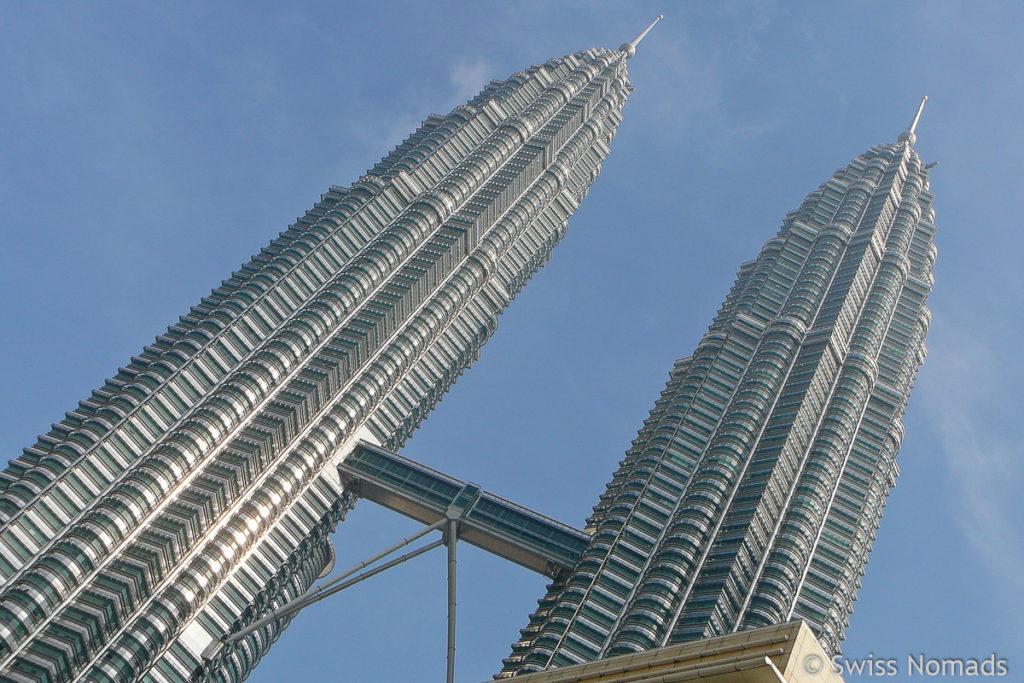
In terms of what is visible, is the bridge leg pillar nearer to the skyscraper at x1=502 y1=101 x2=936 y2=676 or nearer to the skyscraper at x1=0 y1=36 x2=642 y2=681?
the skyscraper at x1=502 y1=101 x2=936 y2=676

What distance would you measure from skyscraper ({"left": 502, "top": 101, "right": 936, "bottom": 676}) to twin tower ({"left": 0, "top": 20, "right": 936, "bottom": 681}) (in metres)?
0.29

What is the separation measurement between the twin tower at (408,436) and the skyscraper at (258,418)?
32 centimetres

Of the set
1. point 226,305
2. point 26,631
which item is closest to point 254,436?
point 226,305

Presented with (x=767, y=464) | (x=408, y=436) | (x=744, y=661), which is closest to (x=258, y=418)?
(x=408, y=436)

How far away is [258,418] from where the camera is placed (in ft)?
447

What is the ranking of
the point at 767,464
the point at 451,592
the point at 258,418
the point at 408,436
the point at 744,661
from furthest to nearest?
the point at 408,436
the point at 258,418
the point at 767,464
the point at 451,592
the point at 744,661

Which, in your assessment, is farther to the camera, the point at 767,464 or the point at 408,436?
the point at 408,436

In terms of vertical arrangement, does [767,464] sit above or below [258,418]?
above

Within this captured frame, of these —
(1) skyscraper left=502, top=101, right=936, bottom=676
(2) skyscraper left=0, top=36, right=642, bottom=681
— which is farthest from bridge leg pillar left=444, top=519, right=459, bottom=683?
(2) skyscraper left=0, top=36, right=642, bottom=681

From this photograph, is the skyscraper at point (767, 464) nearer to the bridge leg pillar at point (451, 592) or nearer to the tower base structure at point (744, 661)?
the bridge leg pillar at point (451, 592)

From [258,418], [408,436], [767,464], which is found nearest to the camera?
[767,464]

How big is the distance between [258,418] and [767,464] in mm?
51705

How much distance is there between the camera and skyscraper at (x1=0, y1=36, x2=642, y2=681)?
113562mm

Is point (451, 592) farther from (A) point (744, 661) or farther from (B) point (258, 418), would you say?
(A) point (744, 661)
